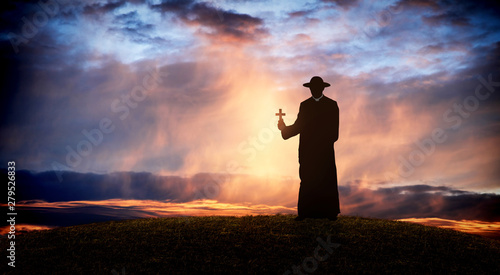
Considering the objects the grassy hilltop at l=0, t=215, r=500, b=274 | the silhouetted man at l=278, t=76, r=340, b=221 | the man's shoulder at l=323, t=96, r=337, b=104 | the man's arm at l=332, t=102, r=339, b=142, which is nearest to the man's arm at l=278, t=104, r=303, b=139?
the silhouetted man at l=278, t=76, r=340, b=221

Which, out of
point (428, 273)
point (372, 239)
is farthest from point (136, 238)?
point (428, 273)

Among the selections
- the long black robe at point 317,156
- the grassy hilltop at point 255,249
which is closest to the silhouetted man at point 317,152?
the long black robe at point 317,156

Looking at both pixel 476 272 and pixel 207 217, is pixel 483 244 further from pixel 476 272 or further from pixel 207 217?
pixel 207 217

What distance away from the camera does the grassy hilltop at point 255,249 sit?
11.4 m

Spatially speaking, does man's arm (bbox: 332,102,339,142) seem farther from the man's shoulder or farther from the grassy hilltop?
Result: the grassy hilltop

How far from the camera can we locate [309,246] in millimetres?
12594

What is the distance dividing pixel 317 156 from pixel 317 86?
2.87m

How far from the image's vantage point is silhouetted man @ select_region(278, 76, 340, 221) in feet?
50.0

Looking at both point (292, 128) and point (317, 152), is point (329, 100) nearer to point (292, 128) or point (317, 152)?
point (292, 128)

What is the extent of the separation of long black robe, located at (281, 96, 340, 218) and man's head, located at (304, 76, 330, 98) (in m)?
0.33

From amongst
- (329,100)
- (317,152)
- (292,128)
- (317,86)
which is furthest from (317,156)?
(317,86)

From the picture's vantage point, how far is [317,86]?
51.1 feet

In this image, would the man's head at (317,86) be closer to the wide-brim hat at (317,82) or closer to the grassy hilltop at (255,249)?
the wide-brim hat at (317,82)

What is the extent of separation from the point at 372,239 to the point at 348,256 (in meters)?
1.97
